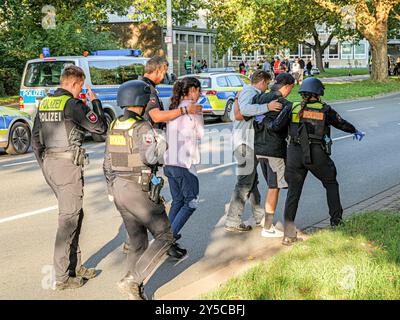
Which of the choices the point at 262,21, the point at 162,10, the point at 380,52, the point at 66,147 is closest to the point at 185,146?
the point at 66,147

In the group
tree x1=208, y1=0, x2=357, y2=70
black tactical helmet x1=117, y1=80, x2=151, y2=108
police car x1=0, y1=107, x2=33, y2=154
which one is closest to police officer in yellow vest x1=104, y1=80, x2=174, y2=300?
black tactical helmet x1=117, y1=80, x2=151, y2=108

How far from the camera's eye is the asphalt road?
5.51 m

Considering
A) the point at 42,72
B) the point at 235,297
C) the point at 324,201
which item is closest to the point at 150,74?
the point at 235,297

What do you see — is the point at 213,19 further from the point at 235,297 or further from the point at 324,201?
the point at 235,297

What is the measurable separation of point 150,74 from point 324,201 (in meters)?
3.61

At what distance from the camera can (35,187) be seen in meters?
9.79

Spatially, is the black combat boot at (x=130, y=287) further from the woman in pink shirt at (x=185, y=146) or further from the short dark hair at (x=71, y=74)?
the short dark hair at (x=71, y=74)

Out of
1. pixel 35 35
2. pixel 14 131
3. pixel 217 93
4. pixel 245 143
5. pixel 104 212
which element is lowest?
pixel 104 212

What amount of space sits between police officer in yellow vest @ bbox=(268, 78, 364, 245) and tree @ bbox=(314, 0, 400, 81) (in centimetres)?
3273

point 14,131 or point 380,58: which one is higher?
point 380,58

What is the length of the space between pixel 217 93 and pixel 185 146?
14.2 m

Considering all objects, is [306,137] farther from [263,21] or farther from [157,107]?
[263,21]

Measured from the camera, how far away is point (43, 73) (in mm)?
15570

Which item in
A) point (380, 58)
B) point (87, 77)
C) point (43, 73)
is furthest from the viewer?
point (380, 58)
